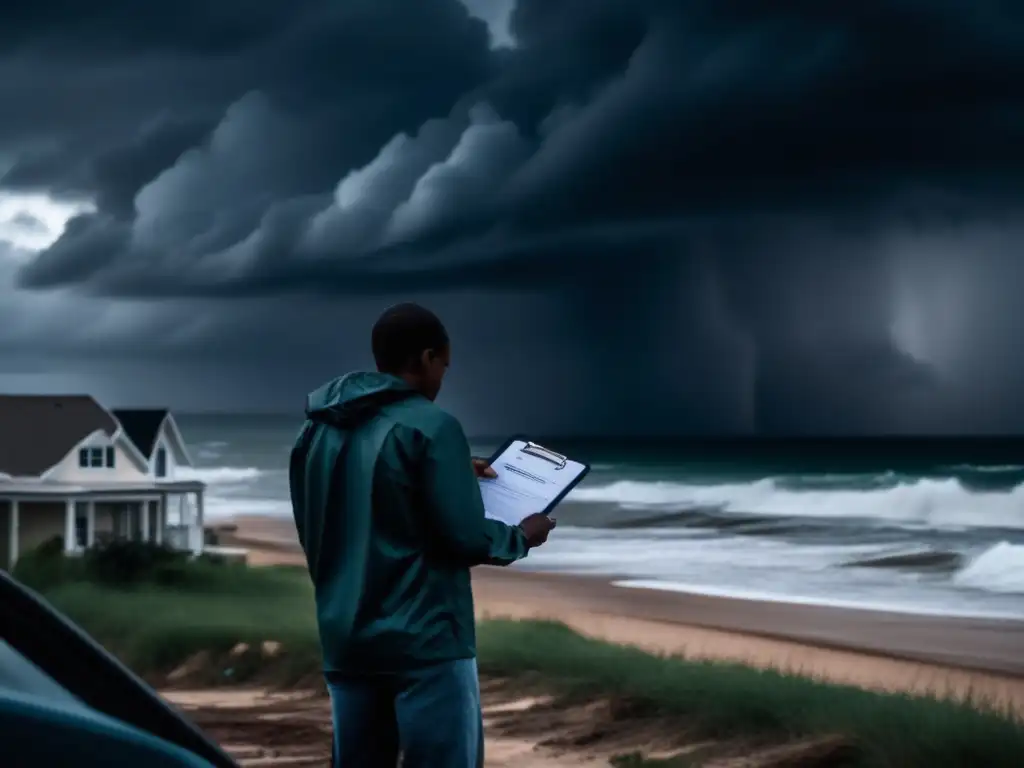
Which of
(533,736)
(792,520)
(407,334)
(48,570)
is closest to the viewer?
(407,334)

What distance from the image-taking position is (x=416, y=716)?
3.06 m

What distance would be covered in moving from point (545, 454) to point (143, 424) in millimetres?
21010

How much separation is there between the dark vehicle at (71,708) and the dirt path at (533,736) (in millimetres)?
6168

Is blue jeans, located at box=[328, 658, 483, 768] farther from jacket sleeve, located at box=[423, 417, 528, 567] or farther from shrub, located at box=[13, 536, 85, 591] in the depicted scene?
shrub, located at box=[13, 536, 85, 591]

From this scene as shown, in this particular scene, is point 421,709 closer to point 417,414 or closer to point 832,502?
point 417,414

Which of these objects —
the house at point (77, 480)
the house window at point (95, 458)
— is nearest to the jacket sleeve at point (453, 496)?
the house at point (77, 480)

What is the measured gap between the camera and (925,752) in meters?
6.74

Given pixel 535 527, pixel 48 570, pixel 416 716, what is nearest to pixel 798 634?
pixel 48 570

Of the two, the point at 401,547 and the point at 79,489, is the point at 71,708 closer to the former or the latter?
the point at 401,547

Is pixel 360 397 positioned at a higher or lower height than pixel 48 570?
higher

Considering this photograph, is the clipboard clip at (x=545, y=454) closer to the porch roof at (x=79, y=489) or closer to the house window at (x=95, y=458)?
the porch roof at (x=79, y=489)

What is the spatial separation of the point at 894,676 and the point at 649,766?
26.7ft

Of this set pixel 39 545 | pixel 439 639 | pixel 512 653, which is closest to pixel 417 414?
pixel 439 639

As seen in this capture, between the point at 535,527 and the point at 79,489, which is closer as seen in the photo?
the point at 535,527
